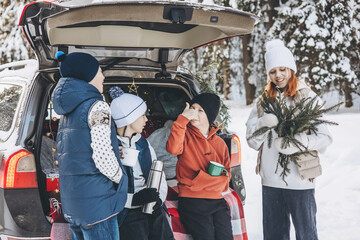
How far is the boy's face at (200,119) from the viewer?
295 cm

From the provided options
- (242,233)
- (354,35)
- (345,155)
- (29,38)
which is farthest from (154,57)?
(354,35)

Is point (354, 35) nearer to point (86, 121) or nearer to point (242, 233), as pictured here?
point (242, 233)

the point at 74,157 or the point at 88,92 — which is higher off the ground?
the point at 88,92

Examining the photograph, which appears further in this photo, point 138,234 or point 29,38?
point 29,38

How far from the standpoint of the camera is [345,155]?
697cm

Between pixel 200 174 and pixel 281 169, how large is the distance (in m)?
0.73

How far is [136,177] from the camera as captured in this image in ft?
8.52

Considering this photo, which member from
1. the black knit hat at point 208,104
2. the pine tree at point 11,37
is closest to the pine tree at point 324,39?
the pine tree at point 11,37

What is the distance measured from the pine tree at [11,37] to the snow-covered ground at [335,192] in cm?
990

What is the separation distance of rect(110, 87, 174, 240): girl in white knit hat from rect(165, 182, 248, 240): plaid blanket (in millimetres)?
301

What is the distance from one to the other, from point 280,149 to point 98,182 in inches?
59.6

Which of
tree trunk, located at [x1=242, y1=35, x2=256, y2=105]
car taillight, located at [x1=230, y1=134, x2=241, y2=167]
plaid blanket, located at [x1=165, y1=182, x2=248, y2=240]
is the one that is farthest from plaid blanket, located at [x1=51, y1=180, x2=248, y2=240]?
tree trunk, located at [x1=242, y1=35, x2=256, y2=105]

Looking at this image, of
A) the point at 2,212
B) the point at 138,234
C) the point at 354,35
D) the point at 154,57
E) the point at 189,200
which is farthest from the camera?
the point at 354,35

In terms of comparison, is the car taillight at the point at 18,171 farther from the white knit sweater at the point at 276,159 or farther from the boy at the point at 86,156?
the white knit sweater at the point at 276,159
